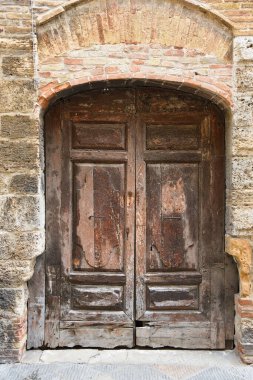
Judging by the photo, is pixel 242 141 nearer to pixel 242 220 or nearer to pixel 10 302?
pixel 242 220

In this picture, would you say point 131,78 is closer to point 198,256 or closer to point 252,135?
point 252,135

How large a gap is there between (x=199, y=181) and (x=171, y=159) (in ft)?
1.19

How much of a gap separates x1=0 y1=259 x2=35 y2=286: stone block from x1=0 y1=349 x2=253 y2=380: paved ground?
2.49 feet

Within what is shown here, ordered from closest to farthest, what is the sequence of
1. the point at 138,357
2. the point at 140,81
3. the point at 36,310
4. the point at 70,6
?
1. the point at 70,6
2. the point at 140,81
3. the point at 138,357
4. the point at 36,310

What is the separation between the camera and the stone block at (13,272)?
3.63 meters

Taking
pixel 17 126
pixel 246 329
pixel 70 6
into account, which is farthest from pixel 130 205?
pixel 70 6

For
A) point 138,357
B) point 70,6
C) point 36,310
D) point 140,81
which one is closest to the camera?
point 70,6

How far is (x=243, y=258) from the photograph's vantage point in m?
3.66

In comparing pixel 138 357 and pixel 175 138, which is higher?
pixel 175 138

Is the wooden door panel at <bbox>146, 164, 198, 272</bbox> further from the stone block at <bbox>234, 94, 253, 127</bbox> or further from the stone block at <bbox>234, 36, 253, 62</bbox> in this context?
the stone block at <bbox>234, 36, 253, 62</bbox>

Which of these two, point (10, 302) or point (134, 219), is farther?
point (134, 219)

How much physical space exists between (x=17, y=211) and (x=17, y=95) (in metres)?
1.06

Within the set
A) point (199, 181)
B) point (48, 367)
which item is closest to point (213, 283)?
point (199, 181)

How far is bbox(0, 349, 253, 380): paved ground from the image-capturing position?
137 inches
